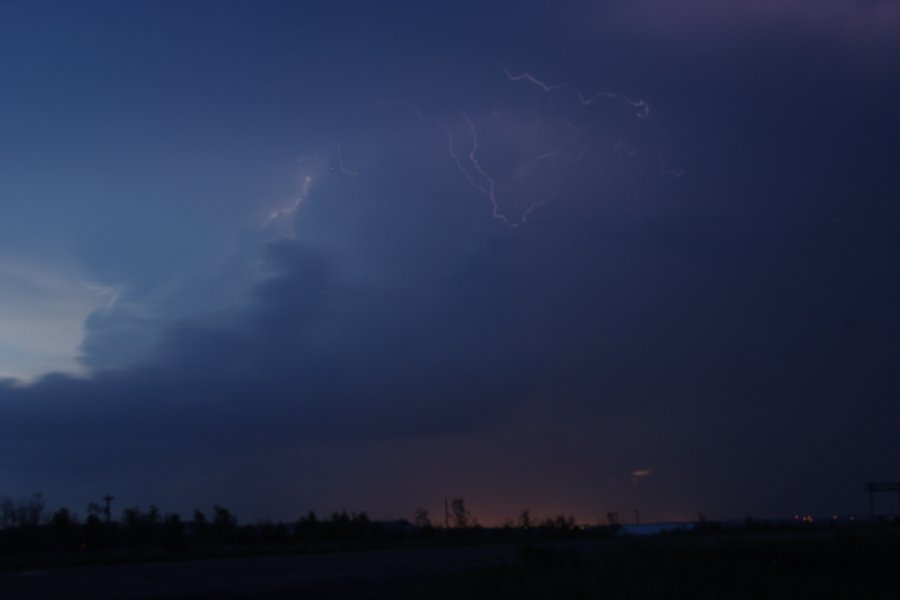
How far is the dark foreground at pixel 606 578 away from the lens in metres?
15.6

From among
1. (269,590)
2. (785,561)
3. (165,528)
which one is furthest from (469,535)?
(785,561)

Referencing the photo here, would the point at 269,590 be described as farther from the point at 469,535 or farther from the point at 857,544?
the point at 469,535

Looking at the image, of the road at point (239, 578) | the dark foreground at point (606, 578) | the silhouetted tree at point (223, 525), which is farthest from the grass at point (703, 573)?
the silhouetted tree at point (223, 525)

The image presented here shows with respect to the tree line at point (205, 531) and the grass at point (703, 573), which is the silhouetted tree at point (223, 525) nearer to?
the tree line at point (205, 531)

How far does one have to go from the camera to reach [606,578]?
1602 centimetres

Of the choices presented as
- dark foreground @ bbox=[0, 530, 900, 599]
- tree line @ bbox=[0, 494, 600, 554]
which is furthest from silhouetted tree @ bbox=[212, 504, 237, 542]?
dark foreground @ bbox=[0, 530, 900, 599]

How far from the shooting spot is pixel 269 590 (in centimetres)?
2255

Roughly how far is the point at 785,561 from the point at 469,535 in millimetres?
45325

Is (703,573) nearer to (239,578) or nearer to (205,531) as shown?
(239,578)

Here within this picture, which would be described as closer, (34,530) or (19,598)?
(19,598)

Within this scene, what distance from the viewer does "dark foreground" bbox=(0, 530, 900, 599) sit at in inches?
615

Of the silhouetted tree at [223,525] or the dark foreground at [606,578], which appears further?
the silhouetted tree at [223,525]

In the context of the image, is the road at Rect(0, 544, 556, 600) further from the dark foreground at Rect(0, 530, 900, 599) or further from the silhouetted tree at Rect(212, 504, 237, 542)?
the silhouetted tree at Rect(212, 504, 237, 542)

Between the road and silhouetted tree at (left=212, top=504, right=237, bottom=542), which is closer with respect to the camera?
the road
